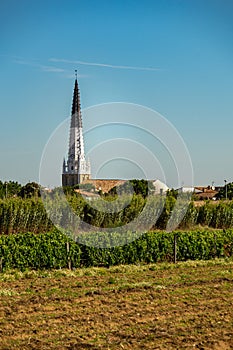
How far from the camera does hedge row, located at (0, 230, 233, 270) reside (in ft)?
69.1

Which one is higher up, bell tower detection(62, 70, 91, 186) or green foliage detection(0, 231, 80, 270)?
bell tower detection(62, 70, 91, 186)

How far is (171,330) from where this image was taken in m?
11.6

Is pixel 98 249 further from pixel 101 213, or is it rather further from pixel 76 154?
pixel 76 154

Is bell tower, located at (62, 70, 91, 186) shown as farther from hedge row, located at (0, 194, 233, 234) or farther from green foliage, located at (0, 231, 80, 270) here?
green foliage, located at (0, 231, 80, 270)

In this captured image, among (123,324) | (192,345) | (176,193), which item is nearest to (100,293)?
(123,324)

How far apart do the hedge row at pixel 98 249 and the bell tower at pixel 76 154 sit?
12646 millimetres

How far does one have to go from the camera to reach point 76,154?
147 feet

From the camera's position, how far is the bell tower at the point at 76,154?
3701 cm

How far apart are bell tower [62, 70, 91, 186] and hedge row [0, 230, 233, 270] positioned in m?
12.6

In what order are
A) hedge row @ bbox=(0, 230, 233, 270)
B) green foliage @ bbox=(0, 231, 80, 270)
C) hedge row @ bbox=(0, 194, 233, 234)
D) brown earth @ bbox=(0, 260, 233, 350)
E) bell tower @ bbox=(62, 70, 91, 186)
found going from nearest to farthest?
1. brown earth @ bbox=(0, 260, 233, 350)
2. green foliage @ bbox=(0, 231, 80, 270)
3. hedge row @ bbox=(0, 230, 233, 270)
4. hedge row @ bbox=(0, 194, 233, 234)
5. bell tower @ bbox=(62, 70, 91, 186)

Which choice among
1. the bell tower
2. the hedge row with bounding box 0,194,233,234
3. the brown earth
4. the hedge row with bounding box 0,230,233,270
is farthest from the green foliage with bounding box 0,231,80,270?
the bell tower

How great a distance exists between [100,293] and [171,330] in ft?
14.7

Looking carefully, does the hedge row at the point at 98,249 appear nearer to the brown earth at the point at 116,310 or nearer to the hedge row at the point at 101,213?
the brown earth at the point at 116,310

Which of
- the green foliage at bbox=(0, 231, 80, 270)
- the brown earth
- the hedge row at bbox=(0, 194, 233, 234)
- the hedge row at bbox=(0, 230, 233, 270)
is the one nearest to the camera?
the brown earth
